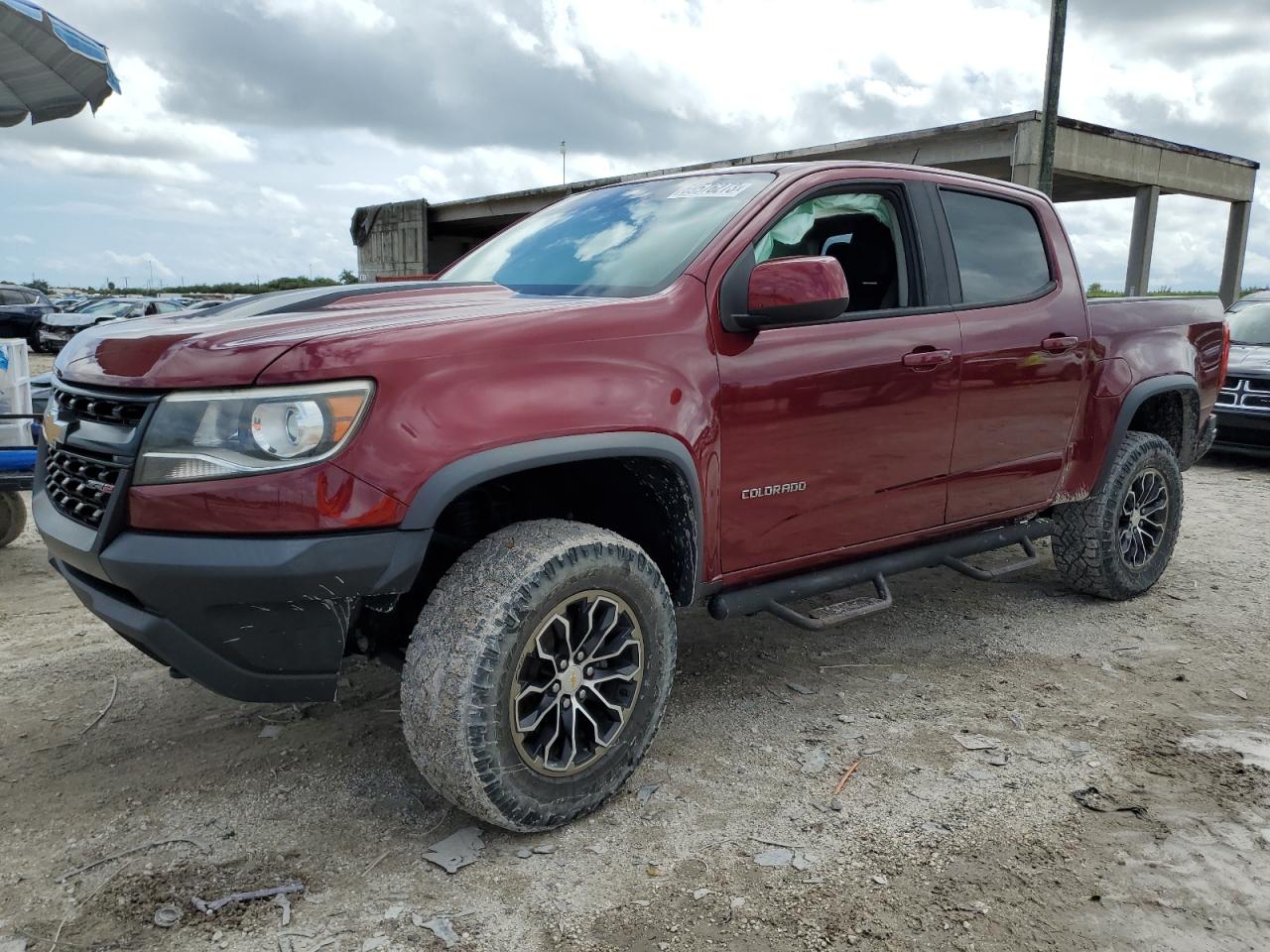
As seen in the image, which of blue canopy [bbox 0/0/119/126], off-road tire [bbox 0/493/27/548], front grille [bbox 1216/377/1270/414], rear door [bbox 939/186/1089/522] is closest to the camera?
rear door [bbox 939/186/1089/522]

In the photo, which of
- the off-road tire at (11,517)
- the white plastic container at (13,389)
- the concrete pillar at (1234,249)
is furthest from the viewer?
the concrete pillar at (1234,249)

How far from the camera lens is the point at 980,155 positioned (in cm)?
1866

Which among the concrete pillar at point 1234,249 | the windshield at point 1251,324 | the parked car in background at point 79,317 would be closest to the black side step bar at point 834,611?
the windshield at point 1251,324

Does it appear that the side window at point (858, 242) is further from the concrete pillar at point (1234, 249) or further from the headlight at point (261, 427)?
the concrete pillar at point (1234, 249)

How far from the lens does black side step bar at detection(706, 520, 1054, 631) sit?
10.7 ft

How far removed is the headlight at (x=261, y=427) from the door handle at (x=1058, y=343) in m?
2.95

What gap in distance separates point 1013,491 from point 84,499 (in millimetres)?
3381

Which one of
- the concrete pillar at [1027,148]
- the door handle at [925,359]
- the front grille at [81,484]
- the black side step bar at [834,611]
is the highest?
the concrete pillar at [1027,148]

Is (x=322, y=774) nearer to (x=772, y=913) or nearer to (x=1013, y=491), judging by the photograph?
(x=772, y=913)

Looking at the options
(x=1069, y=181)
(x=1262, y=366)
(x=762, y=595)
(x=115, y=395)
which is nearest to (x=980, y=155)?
(x=1069, y=181)

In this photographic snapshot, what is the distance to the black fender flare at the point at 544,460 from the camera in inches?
93.9

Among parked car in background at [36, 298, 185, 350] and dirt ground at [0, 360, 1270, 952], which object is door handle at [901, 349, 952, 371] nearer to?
dirt ground at [0, 360, 1270, 952]

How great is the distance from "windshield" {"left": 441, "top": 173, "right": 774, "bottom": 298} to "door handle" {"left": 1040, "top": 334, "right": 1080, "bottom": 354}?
1476mm

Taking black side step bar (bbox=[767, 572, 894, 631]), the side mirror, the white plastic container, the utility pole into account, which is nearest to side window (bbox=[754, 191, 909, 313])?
the side mirror
